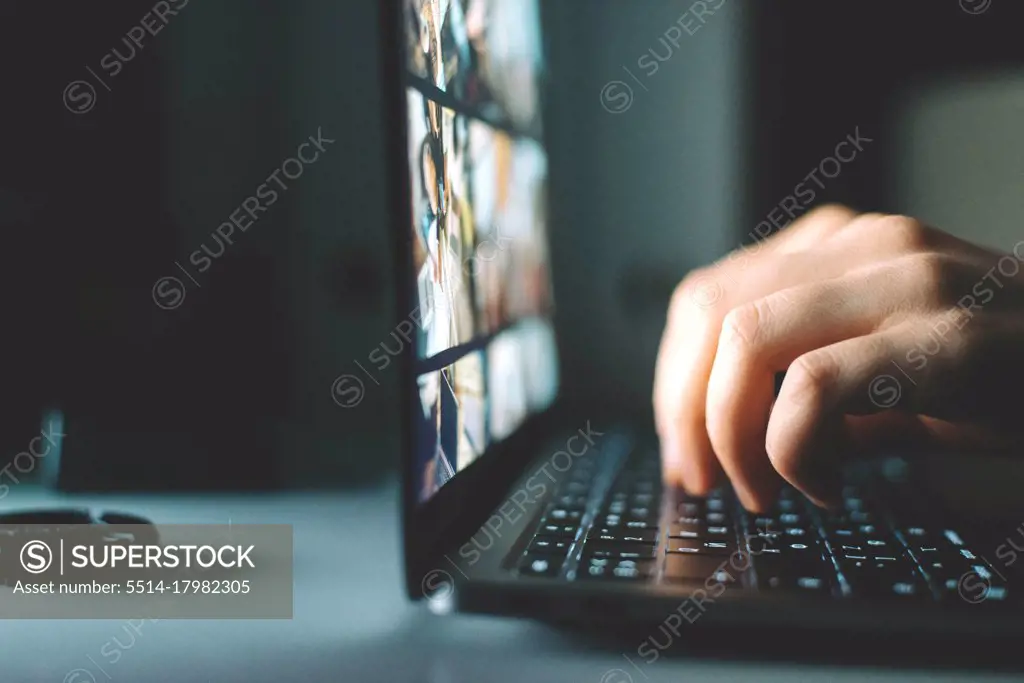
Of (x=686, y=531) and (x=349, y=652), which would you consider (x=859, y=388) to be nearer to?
(x=686, y=531)

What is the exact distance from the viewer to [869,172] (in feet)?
4.17

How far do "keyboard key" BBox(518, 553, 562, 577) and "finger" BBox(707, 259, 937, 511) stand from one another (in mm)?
180

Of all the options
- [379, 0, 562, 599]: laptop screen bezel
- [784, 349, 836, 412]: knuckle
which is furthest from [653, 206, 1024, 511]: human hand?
[379, 0, 562, 599]: laptop screen bezel

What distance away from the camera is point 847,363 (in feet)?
1.96

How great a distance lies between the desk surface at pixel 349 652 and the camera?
47 centimetres

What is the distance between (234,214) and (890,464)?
0.86 metres

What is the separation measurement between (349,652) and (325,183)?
2.28 feet

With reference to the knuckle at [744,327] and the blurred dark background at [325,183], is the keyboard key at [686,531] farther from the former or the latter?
the blurred dark background at [325,183]

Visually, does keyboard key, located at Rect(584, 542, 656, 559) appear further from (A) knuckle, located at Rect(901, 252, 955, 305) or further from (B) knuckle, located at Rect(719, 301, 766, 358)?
(A) knuckle, located at Rect(901, 252, 955, 305)

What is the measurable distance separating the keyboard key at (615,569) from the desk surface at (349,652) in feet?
0.14

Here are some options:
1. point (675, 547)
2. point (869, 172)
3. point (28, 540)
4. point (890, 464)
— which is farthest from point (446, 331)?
point (869, 172)

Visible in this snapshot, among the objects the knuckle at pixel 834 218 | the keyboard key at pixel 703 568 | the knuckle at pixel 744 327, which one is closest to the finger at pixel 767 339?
the knuckle at pixel 744 327

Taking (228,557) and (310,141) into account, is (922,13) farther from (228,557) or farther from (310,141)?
(228,557)

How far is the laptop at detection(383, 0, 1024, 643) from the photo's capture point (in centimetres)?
50
